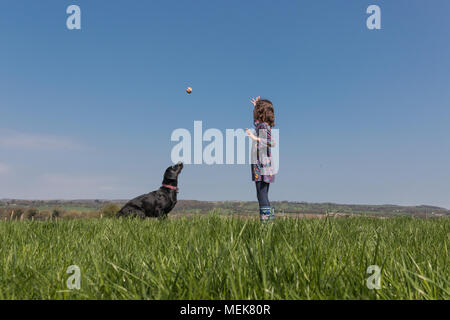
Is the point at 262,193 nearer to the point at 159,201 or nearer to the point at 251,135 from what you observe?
the point at 251,135

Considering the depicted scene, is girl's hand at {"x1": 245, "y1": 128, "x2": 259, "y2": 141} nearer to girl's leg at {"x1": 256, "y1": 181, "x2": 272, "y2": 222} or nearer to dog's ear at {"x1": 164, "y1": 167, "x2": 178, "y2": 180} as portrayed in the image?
girl's leg at {"x1": 256, "y1": 181, "x2": 272, "y2": 222}

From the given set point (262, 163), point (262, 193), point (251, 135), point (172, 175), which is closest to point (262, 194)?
point (262, 193)

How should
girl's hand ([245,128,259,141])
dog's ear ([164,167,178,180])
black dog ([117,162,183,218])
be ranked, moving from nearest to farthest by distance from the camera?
girl's hand ([245,128,259,141]), black dog ([117,162,183,218]), dog's ear ([164,167,178,180])

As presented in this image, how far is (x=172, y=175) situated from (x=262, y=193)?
361cm

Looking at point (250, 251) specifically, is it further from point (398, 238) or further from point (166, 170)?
point (166, 170)

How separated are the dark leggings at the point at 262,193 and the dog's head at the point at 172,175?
3.49 meters

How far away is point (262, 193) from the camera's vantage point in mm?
7230

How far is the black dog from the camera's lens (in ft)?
30.8

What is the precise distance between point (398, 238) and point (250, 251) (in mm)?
2929

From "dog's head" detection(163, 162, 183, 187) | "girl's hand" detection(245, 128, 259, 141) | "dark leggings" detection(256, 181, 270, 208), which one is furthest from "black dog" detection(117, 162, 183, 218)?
"girl's hand" detection(245, 128, 259, 141)

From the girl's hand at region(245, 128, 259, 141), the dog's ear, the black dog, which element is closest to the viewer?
the girl's hand at region(245, 128, 259, 141)

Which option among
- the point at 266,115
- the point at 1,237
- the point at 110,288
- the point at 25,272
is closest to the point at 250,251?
the point at 110,288
